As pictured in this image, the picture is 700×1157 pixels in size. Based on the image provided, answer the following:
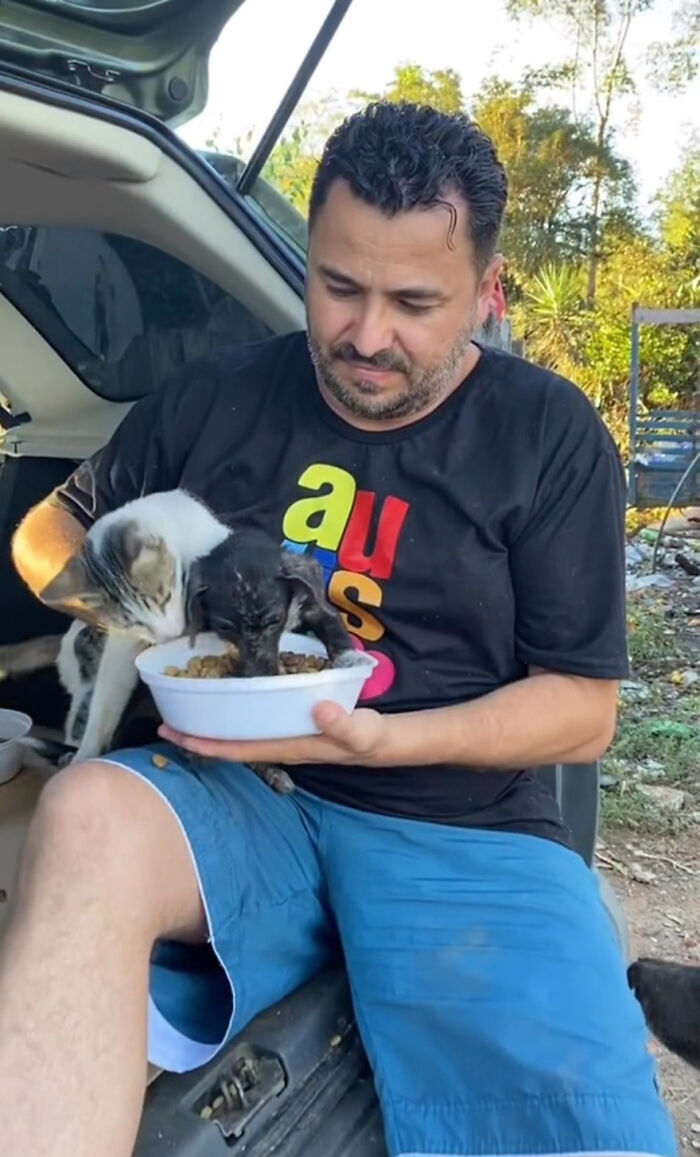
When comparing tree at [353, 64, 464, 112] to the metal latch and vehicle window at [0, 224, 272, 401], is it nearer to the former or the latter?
vehicle window at [0, 224, 272, 401]

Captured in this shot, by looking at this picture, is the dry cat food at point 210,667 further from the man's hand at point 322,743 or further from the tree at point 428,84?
the tree at point 428,84

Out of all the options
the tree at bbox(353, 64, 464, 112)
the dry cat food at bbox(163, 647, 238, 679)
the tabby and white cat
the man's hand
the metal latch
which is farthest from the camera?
the tree at bbox(353, 64, 464, 112)

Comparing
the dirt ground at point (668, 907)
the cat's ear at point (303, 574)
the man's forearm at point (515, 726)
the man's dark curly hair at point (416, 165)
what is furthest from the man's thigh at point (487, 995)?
the dirt ground at point (668, 907)

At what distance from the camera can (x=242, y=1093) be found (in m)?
1.49

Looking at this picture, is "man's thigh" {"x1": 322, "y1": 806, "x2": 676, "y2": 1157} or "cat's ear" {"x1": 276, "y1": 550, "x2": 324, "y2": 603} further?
"cat's ear" {"x1": 276, "y1": 550, "x2": 324, "y2": 603}

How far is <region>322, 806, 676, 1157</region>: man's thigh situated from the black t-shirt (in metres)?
0.09

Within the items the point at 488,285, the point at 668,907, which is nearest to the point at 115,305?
the point at 488,285

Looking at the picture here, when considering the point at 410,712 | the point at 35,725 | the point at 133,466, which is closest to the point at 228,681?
the point at 410,712

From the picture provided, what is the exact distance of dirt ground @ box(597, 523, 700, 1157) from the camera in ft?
10.7

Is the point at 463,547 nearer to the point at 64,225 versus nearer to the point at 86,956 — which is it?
the point at 86,956

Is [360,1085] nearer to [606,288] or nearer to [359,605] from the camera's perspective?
[359,605]

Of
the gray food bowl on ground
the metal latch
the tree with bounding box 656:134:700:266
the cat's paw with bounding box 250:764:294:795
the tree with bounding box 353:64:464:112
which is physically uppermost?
the tree with bounding box 353:64:464:112

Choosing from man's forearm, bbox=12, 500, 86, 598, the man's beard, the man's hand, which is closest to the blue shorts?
the man's hand

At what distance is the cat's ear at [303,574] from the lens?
1.83 meters
